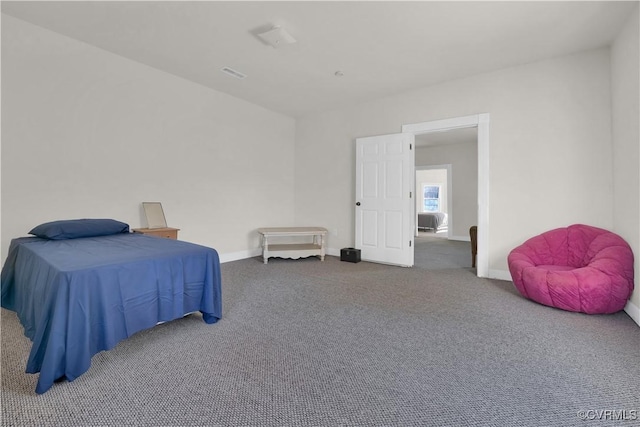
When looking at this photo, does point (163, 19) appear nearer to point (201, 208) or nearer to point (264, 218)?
point (201, 208)

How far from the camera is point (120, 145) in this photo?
3.60m

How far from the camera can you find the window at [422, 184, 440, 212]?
40.2 feet

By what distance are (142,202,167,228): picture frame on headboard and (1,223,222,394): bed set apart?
0.91 meters

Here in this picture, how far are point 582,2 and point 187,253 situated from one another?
3780 mm

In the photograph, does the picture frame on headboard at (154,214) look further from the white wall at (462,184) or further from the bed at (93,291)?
the white wall at (462,184)

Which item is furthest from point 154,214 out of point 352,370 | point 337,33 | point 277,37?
point 352,370

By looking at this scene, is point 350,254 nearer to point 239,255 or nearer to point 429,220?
point 239,255

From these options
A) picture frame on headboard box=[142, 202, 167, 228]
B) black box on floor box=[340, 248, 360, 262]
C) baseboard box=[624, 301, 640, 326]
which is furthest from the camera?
black box on floor box=[340, 248, 360, 262]

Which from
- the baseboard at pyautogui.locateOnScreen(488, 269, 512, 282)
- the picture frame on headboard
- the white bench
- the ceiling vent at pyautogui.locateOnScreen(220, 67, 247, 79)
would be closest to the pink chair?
the baseboard at pyautogui.locateOnScreen(488, 269, 512, 282)

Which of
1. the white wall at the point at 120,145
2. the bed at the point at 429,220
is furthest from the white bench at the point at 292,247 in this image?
the bed at the point at 429,220

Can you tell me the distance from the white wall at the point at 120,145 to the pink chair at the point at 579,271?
3.94 m

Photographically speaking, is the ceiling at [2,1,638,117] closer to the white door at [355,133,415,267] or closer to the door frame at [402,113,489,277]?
the door frame at [402,113,489,277]

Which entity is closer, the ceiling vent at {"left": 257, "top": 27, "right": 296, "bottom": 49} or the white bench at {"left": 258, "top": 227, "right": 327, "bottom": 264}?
the ceiling vent at {"left": 257, "top": 27, "right": 296, "bottom": 49}

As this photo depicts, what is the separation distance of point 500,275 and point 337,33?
133 inches
